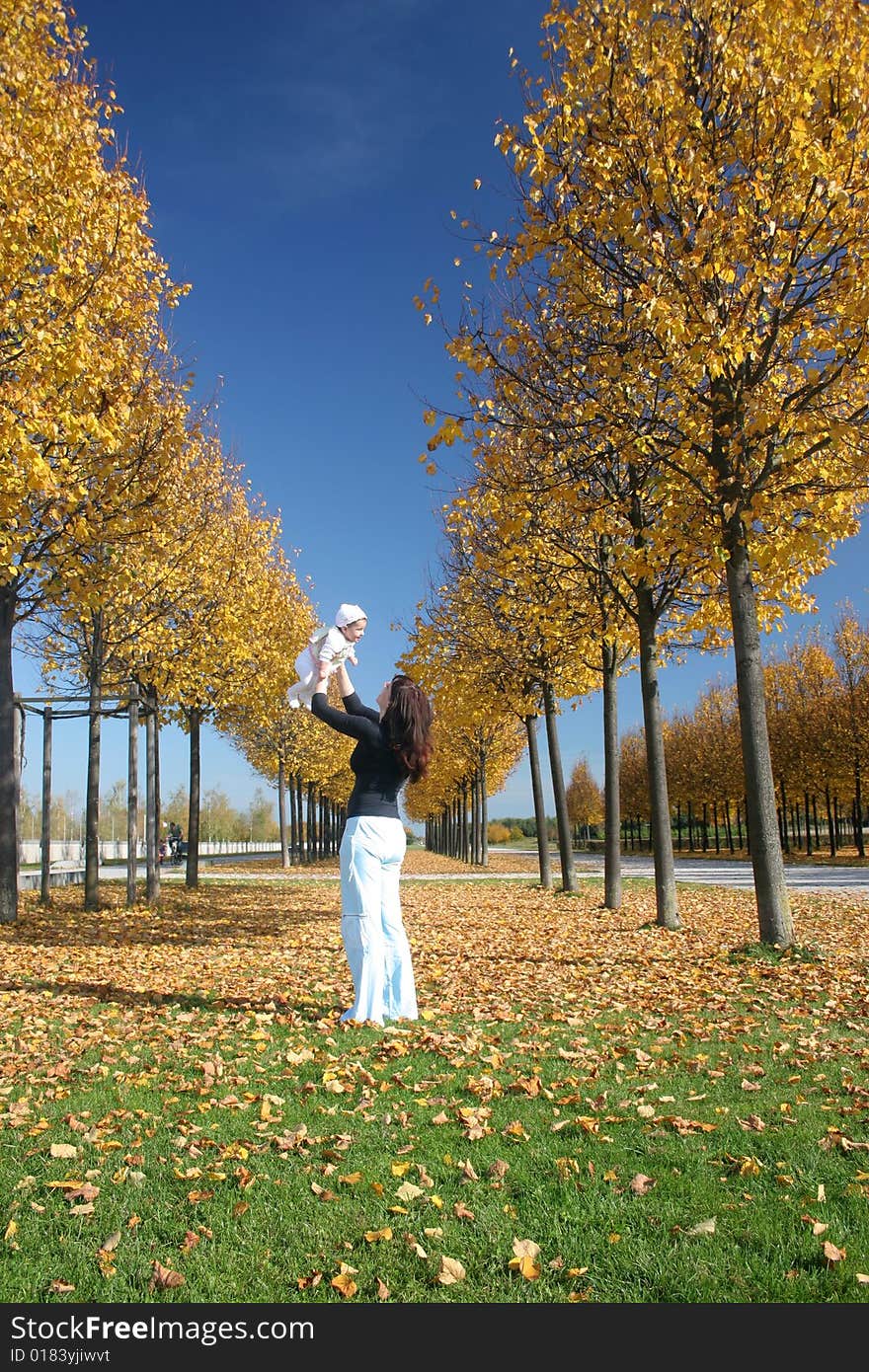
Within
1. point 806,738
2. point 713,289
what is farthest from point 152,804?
point 806,738

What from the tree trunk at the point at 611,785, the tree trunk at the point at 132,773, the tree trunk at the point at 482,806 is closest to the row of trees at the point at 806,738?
the tree trunk at the point at 482,806

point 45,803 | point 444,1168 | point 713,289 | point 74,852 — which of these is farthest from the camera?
point 74,852

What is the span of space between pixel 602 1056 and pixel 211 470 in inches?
599

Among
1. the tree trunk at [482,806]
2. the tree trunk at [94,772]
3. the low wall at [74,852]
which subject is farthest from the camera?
the low wall at [74,852]

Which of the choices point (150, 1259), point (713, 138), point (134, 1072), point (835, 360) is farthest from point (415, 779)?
point (713, 138)

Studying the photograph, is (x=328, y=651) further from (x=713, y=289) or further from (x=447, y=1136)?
(x=713, y=289)

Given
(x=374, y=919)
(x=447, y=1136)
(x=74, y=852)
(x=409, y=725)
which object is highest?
(x=409, y=725)

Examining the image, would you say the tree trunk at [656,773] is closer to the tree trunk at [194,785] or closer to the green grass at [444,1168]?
the green grass at [444,1168]

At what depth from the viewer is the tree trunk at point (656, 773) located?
447 inches

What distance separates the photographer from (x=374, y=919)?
5.89 metres

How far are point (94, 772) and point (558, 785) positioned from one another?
29.0 ft

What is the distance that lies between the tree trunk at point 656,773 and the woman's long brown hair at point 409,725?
5940 millimetres

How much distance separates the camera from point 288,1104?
450cm

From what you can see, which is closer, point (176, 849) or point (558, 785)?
point (558, 785)
